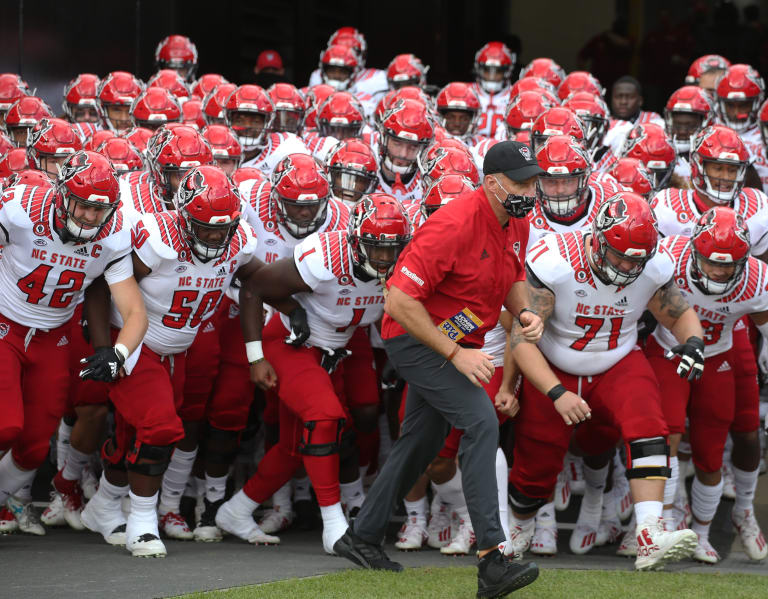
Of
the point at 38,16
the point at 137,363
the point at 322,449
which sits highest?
the point at 38,16

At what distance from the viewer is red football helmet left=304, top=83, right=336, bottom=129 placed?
369 inches

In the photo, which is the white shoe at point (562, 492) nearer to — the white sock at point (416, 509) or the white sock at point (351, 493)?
the white sock at point (416, 509)

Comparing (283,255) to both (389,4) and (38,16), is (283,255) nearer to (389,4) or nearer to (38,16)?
(38,16)

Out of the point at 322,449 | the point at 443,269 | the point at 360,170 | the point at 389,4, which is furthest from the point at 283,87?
the point at 389,4

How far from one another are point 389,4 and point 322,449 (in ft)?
31.0

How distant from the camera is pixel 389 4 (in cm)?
1459

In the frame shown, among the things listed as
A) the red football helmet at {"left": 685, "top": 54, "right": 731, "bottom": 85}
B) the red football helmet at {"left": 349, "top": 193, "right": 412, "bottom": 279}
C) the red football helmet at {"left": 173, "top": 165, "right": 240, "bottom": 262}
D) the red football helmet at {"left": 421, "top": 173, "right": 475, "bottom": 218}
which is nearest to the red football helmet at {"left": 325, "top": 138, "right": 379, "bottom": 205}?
the red football helmet at {"left": 421, "top": 173, "right": 475, "bottom": 218}

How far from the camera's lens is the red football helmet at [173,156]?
684 cm

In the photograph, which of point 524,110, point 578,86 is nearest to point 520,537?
point 524,110

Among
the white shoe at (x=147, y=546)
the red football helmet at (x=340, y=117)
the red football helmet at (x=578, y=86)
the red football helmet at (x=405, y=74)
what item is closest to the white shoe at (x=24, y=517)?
the white shoe at (x=147, y=546)

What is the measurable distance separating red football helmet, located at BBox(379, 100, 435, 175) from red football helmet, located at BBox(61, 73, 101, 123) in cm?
251

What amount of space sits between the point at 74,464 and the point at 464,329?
2499mm

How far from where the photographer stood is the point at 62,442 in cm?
703

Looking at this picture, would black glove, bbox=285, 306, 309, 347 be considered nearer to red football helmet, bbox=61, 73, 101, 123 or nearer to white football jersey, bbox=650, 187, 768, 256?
white football jersey, bbox=650, 187, 768, 256
